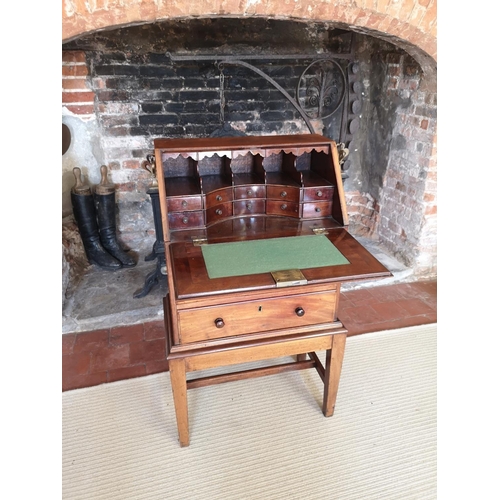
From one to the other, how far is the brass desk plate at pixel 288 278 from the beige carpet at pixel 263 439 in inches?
36.1

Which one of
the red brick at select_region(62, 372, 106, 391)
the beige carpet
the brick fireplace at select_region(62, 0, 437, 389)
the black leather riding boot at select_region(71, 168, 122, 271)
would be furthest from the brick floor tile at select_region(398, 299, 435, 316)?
the black leather riding boot at select_region(71, 168, 122, 271)

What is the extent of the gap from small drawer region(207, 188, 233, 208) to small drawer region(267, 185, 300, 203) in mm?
208

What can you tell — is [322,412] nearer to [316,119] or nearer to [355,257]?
[355,257]

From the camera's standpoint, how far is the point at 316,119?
3500 millimetres

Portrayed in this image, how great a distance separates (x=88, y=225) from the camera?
3.26 metres

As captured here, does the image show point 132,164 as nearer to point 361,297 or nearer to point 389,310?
point 361,297

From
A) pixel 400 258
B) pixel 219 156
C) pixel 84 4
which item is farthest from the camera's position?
pixel 400 258

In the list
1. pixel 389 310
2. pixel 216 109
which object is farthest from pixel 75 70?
pixel 389 310

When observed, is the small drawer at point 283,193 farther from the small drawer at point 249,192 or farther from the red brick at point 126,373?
the red brick at point 126,373

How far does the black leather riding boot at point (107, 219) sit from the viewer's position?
126 inches

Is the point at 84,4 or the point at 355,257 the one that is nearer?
the point at 355,257

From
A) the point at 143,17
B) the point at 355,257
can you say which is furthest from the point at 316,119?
the point at 355,257

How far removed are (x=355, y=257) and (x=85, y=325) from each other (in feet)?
6.39

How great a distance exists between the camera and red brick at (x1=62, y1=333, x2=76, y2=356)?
2.54 m
